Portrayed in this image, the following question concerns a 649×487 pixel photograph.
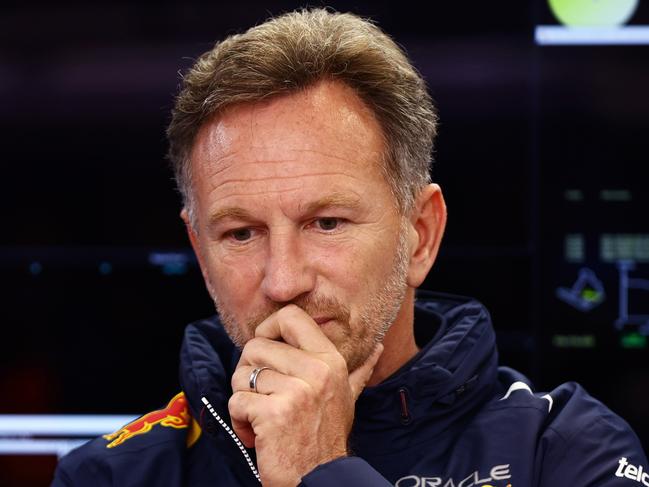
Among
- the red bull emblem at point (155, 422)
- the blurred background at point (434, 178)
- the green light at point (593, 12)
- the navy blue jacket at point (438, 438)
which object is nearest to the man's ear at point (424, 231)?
→ the navy blue jacket at point (438, 438)

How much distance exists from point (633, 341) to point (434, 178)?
0.73 m

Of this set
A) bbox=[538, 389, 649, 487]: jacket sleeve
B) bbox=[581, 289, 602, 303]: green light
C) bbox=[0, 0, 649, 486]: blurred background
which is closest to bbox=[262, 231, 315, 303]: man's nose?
bbox=[538, 389, 649, 487]: jacket sleeve

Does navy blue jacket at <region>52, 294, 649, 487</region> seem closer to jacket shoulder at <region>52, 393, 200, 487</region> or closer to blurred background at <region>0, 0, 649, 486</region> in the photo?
jacket shoulder at <region>52, 393, 200, 487</region>

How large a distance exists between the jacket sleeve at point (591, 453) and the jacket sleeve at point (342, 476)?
13.4 inches

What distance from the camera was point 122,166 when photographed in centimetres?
288

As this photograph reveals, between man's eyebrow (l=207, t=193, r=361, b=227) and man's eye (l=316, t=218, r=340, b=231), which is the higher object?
man's eyebrow (l=207, t=193, r=361, b=227)

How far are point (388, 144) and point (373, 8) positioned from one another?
4.26ft

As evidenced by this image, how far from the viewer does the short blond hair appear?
62.2 inches

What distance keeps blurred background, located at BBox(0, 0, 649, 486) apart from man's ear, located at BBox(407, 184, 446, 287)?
41.3 inches

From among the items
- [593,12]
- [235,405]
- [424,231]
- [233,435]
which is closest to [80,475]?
[233,435]

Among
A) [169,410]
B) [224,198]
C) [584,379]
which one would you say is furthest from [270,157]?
[584,379]

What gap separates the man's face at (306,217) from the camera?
4.93 feet

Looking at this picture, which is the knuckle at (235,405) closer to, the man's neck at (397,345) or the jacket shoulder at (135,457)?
the jacket shoulder at (135,457)

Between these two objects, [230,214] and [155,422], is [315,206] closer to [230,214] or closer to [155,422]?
Result: [230,214]
